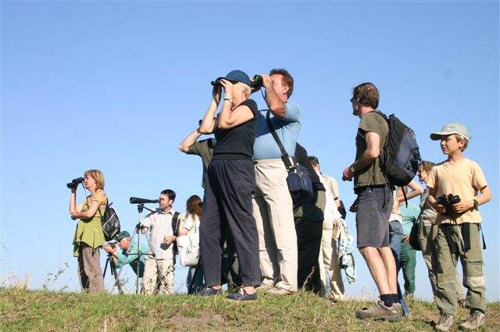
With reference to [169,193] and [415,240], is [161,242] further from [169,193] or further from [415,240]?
[415,240]

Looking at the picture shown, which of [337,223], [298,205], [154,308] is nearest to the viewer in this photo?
[154,308]

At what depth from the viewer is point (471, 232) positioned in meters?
7.72

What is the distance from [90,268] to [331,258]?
3.45 metres

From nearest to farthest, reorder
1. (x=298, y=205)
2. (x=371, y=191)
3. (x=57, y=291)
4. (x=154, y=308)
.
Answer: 1. (x=154, y=308)
2. (x=371, y=191)
3. (x=57, y=291)
4. (x=298, y=205)

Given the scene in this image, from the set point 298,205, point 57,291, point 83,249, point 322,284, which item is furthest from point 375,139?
point 83,249

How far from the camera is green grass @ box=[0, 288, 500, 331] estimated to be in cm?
672

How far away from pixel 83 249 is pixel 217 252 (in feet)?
11.4

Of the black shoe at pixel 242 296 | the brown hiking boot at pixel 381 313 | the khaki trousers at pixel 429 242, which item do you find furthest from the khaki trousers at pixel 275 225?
the khaki trousers at pixel 429 242

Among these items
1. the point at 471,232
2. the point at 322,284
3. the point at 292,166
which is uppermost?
the point at 292,166

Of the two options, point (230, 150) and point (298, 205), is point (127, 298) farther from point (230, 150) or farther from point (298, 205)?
point (298, 205)

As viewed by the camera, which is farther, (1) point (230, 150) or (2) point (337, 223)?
(2) point (337, 223)

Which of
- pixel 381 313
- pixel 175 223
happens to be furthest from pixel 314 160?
pixel 381 313

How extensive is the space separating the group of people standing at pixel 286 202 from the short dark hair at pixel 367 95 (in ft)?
0.04

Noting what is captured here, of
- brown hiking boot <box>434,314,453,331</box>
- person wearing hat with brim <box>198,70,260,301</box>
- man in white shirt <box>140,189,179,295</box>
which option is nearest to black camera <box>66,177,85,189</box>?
man in white shirt <box>140,189,179,295</box>
